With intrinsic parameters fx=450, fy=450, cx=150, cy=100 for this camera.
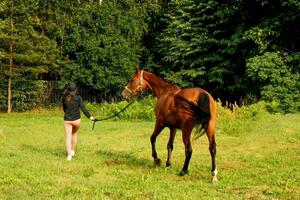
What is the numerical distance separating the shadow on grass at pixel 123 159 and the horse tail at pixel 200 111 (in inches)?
79.3

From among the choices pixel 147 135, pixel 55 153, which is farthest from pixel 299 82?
pixel 55 153

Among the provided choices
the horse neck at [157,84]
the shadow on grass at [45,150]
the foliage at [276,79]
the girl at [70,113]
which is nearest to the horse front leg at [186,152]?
the horse neck at [157,84]

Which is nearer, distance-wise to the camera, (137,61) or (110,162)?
(110,162)

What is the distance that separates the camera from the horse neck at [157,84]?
1199 centimetres

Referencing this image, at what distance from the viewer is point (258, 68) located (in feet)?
101

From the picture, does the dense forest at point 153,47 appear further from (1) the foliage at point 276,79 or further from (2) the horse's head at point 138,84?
(2) the horse's head at point 138,84

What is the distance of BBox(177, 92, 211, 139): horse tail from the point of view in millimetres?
10227

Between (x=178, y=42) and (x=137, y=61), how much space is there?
6.52 metres

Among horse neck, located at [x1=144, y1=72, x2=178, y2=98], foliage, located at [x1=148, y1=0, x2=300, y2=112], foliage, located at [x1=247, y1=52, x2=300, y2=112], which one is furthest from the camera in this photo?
foliage, located at [x1=148, y1=0, x2=300, y2=112]

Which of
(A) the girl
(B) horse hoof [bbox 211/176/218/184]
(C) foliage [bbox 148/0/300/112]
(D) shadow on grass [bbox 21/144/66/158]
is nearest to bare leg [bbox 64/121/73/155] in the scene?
(A) the girl

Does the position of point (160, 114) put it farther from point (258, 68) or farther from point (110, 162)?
point (258, 68)

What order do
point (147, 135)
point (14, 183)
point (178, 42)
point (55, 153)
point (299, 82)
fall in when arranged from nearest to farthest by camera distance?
point (14, 183)
point (55, 153)
point (147, 135)
point (299, 82)
point (178, 42)

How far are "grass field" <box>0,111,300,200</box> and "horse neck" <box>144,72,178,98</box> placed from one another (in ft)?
6.46

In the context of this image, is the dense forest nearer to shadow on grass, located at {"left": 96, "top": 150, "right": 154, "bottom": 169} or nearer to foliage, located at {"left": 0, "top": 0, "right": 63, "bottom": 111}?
foliage, located at {"left": 0, "top": 0, "right": 63, "bottom": 111}
